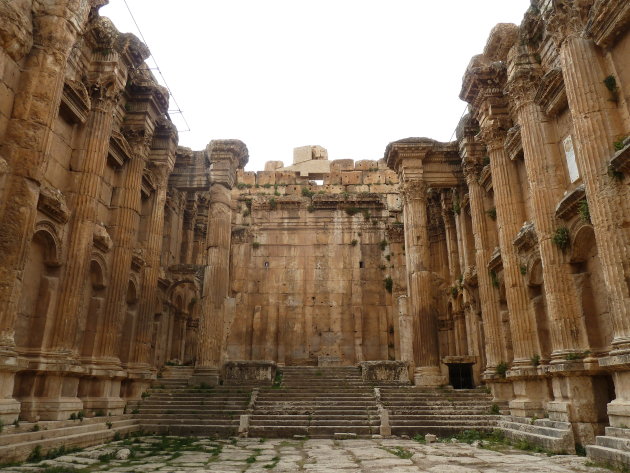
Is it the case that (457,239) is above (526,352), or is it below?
above

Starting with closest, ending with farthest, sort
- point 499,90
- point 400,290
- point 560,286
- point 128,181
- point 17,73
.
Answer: point 17,73, point 560,286, point 499,90, point 128,181, point 400,290

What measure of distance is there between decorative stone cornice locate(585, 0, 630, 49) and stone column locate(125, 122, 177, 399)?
13.8 m

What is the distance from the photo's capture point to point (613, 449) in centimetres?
757

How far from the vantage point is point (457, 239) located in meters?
21.5

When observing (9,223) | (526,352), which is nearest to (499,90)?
(526,352)

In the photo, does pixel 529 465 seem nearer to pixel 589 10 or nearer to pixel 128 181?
pixel 589 10

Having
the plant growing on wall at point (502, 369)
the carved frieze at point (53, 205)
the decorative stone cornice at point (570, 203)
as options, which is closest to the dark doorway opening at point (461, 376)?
the plant growing on wall at point (502, 369)

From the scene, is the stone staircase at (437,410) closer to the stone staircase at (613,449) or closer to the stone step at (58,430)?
the stone staircase at (613,449)

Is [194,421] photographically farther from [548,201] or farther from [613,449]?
[548,201]

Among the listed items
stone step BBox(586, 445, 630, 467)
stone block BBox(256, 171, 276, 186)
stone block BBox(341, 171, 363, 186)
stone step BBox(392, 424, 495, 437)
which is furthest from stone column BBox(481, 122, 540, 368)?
stone block BBox(256, 171, 276, 186)

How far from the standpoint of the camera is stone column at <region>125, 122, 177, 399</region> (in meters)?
15.5

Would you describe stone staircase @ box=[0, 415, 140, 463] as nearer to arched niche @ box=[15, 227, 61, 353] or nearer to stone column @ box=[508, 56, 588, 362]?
arched niche @ box=[15, 227, 61, 353]

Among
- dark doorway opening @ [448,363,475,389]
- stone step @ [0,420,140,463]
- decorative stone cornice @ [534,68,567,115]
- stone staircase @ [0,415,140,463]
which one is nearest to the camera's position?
stone step @ [0,420,140,463]

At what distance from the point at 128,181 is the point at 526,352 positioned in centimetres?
1317
